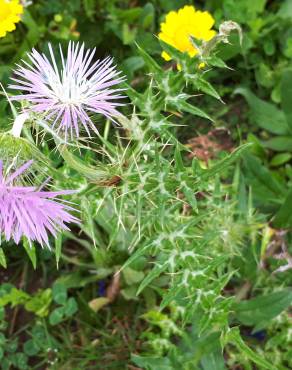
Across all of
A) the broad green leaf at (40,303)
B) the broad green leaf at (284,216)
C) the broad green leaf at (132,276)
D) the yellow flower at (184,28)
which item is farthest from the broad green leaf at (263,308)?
the yellow flower at (184,28)

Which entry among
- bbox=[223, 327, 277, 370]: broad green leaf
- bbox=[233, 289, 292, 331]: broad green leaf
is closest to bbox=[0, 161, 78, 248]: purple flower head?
bbox=[223, 327, 277, 370]: broad green leaf

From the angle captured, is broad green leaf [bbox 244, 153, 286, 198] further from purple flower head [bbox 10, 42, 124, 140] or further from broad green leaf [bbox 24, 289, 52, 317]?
purple flower head [bbox 10, 42, 124, 140]

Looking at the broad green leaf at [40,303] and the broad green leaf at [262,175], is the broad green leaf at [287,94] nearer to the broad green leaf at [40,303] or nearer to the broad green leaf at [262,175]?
the broad green leaf at [262,175]

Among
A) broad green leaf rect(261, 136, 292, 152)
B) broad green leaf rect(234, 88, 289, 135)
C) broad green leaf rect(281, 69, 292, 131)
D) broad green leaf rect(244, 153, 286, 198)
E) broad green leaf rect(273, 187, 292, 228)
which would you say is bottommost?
broad green leaf rect(273, 187, 292, 228)

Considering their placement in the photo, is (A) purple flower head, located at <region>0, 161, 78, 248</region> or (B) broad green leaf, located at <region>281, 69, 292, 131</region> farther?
(B) broad green leaf, located at <region>281, 69, 292, 131</region>

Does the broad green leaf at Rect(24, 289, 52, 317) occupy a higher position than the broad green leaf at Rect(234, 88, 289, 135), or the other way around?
the broad green leaf at Rect(234, 88, 289, 135)

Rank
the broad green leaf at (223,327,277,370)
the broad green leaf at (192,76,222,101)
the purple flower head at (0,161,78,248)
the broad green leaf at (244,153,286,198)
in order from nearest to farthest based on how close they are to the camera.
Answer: the purple flower head at (0,161,78,248), the broad green leaf at (192,76,222,101), the broad green leaf at (223,327,277,370), the broad green leaf at (244,153,286,198)

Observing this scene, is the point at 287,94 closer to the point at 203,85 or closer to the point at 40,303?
the point at 203,85

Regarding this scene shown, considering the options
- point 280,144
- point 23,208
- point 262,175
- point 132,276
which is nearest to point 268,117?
point 280,144
